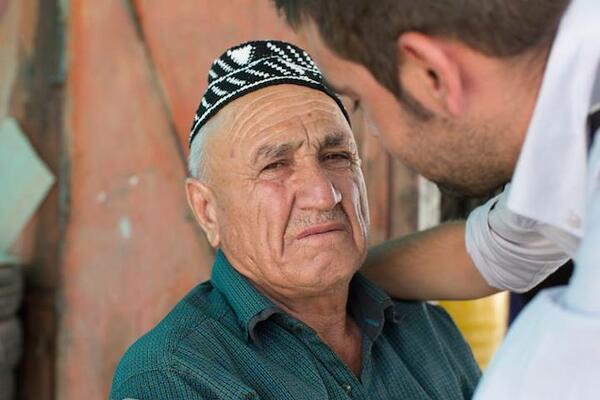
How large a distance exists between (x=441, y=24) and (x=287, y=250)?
992 mm

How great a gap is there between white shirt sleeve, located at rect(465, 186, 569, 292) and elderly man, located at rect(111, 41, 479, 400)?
0.27 m

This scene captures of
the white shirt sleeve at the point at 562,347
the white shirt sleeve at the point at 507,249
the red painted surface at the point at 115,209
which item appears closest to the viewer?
the white shirt sleeve at the point at 562,347

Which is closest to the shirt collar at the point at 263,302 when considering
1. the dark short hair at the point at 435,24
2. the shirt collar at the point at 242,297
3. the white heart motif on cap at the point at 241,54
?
the shirt collar at the point at 242,297

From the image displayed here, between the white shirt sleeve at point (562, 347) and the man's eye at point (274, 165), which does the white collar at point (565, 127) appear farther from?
the man's eye at point (274, 165)

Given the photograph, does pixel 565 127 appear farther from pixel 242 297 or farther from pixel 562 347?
pixel 242 297

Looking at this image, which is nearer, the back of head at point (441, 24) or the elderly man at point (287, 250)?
the back of head at point (441, 24)

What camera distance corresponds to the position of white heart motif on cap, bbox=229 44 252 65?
210cm

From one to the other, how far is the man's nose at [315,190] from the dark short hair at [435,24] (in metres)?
0.82

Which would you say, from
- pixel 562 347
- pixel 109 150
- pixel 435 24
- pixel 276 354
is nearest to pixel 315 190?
pixel 276 354

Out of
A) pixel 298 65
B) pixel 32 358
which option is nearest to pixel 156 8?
pixel 298 65

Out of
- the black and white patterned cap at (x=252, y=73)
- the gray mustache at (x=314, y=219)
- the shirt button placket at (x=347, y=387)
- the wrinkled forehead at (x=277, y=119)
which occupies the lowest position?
the shirt button placket at (x=347, y=387)

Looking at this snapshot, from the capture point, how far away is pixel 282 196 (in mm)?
2066

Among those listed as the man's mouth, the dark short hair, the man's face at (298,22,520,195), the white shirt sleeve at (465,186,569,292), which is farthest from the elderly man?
the dark short hair

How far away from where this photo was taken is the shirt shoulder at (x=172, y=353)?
1763mm
